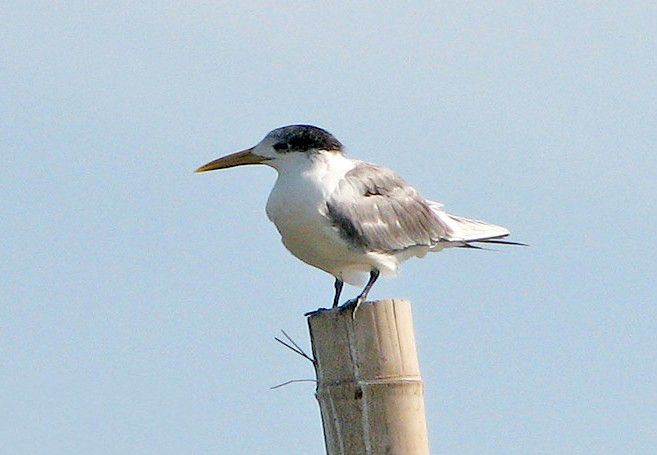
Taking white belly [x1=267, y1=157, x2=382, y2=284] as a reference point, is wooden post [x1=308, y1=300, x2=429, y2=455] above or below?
below

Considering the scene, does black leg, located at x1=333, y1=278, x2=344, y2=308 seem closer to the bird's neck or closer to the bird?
the bird

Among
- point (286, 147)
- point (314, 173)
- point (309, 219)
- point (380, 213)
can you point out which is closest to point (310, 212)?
point (309, 219)

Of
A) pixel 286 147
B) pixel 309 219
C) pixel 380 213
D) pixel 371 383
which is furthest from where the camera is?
pixel 380 213

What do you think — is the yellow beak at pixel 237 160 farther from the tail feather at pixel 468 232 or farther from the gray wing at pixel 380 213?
the tail feather at pixel 468 232

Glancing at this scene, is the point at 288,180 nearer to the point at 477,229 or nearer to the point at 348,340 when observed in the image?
the point at 477,229

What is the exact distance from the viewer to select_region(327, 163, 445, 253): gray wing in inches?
327

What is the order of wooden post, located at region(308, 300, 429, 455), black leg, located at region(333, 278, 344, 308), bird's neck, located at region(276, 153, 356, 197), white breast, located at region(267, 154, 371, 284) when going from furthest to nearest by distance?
black leg, located at region(333, 278, 344, 308), bird's neck, located at region(276, 153, 356, 197), white breast, located at region(267, 154, 371, 284), wooden post, located at region(308, 300, 429, 455)

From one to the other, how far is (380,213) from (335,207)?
69 centimetres

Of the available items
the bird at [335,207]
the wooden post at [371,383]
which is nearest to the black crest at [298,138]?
the bird at [335,207]

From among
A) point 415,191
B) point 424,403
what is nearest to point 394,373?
point 424,403

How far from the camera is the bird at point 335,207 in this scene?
812 cm

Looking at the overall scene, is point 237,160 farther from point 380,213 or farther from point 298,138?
point 380,213

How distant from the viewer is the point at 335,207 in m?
8.22

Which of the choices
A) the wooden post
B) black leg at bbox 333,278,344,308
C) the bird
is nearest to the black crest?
the bird
